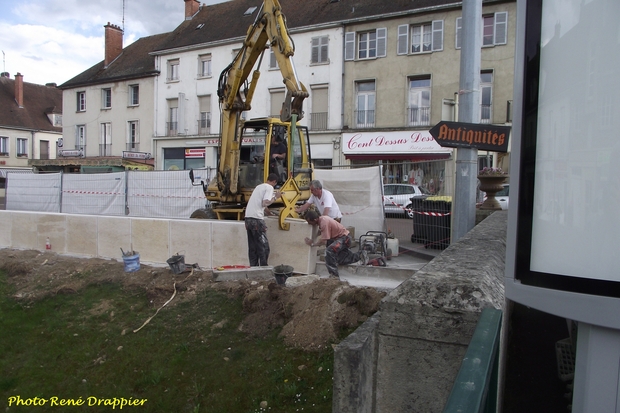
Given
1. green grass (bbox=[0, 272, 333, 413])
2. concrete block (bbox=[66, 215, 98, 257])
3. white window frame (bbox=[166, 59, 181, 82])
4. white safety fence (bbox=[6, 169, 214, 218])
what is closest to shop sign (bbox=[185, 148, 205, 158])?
white window frame (bbox=[166, 59, 181, 82])

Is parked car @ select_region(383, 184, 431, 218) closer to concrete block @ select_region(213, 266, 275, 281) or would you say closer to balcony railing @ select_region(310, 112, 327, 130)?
concrete block @ select_region(213, 266, 275, 281)

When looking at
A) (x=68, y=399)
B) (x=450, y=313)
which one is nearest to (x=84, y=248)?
(x=68, y=399)

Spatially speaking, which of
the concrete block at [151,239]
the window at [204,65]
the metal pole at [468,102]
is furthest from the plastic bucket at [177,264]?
the window at [204,65]

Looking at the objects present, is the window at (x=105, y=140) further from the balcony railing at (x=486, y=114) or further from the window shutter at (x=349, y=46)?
the balcony railing at (x=486, y=114)

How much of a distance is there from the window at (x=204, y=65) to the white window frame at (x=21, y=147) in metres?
25.1

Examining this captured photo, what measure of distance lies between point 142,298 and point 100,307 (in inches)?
27.8

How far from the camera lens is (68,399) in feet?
19.7

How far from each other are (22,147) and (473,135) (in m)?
51.9

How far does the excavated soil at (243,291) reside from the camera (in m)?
6.02

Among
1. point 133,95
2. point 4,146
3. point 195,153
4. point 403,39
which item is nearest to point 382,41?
point 403,39

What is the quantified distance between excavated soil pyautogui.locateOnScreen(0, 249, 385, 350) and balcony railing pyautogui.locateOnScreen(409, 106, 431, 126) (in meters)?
20.1

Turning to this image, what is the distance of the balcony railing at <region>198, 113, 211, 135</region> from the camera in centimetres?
3284

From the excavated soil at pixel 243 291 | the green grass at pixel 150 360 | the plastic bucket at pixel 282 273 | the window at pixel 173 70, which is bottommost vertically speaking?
the green grass at pixel 150 360

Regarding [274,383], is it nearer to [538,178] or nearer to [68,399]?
[68,399]
